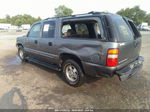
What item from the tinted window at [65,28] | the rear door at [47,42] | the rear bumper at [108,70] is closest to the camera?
the rear bumper at [108,70]

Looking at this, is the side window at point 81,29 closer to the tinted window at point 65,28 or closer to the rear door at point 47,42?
the tinted window at point 65,28

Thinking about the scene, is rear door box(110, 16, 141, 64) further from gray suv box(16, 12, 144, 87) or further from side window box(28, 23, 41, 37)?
side window box(28, 23, 41, 37)

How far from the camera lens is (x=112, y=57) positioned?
2.65 metres

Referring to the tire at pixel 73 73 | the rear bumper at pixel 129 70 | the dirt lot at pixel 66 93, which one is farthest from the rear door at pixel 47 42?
the rear bumper at pixel 129 70

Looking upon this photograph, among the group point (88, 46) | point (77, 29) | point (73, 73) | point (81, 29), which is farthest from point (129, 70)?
point (77, 29)

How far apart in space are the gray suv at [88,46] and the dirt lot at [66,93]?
17.1 inches

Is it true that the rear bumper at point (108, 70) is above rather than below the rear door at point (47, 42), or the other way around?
below

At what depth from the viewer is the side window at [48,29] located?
3.97 meters

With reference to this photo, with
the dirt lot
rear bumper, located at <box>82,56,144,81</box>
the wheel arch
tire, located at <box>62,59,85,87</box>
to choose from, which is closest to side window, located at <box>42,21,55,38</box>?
the wheel arch

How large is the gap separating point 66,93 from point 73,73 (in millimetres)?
637

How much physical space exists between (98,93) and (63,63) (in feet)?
4.42

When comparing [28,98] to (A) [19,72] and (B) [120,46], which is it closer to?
(A) [19,72]

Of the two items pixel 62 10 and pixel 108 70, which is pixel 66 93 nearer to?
pixel 108 70

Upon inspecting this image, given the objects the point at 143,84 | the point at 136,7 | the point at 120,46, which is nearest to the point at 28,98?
the point at 120,46
